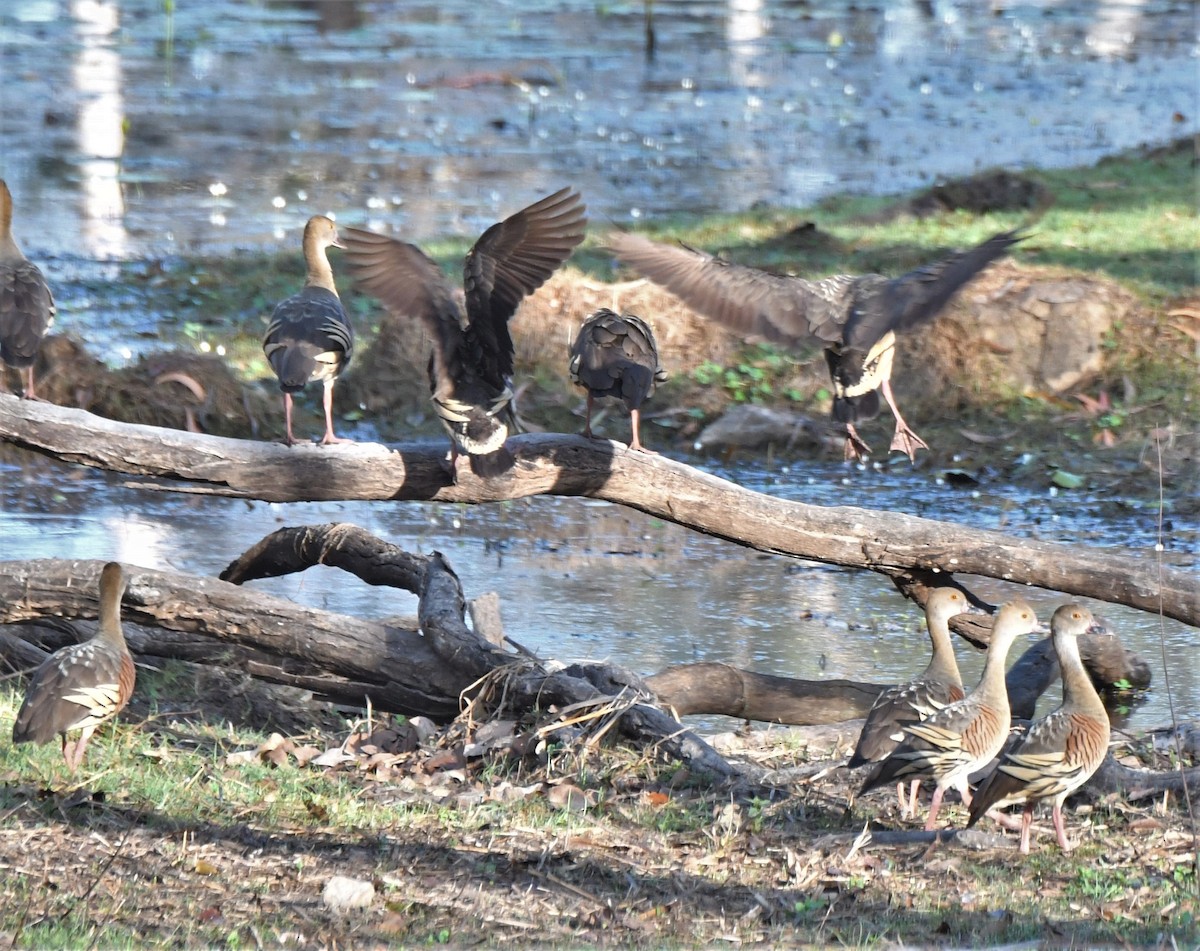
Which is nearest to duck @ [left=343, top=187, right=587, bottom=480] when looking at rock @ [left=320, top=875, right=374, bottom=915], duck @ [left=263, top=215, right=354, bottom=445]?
duck @ [left=263, top=215, right=354, bottom=445]

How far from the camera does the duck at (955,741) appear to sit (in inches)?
209

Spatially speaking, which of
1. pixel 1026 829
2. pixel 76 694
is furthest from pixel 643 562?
pixel 76 694

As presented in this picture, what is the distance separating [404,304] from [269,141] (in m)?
13.4

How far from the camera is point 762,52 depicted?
82.1 feet

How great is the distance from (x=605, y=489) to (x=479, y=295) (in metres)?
0.91

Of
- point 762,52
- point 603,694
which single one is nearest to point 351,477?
point 603,694

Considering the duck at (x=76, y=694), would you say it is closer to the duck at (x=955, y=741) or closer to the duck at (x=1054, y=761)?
the duck at (x=955, y=741)

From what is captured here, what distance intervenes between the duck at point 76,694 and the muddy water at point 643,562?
236 cm

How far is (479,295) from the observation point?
20.6 feet

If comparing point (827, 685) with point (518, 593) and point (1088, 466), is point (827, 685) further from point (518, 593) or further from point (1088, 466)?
point (1088, 466)

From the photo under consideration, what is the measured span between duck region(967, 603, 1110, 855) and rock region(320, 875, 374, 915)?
188 centimetres

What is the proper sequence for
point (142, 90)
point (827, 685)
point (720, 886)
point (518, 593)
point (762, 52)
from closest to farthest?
point (720, 886) < point (827, 685) < point (518, 593) < point (142, 90) < point (762, 52)

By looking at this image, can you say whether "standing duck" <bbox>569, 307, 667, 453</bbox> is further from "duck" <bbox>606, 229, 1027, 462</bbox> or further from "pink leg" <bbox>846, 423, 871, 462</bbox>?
"pink leg" <bbox>846, 423, 871, 462</bbox>

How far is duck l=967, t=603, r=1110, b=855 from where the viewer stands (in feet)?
17.3
